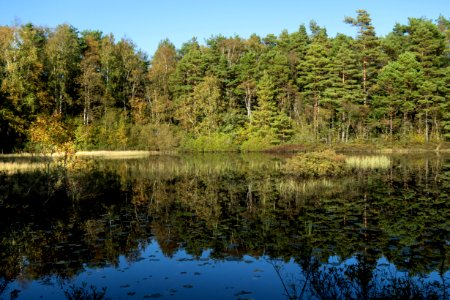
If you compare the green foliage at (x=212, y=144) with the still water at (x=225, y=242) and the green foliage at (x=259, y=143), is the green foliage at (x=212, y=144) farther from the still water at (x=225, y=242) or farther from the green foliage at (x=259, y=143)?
the still water at (x=225, y=242)

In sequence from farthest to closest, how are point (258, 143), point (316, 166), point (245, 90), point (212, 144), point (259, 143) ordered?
point (245, 90) → point (212, 144) → point (258, 143) → point (259, 143) → point (316, 166)

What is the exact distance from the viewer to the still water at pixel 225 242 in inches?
280

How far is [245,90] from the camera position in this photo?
215 feet

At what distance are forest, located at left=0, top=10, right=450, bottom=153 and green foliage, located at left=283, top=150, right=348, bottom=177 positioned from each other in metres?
30.9

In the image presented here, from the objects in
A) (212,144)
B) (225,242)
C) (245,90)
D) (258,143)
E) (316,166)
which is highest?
(245,90)

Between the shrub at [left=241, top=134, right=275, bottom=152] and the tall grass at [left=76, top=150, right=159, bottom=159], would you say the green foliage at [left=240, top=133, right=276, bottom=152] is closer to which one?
the shrub at [left=241, top=134, right=275, bottom=152]

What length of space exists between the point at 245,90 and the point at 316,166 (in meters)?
42.8

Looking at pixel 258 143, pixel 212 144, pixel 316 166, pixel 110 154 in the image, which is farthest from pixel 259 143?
pixel 316 166

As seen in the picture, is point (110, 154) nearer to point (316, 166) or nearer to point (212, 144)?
point (212, 144)

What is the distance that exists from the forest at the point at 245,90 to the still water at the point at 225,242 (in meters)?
37.7

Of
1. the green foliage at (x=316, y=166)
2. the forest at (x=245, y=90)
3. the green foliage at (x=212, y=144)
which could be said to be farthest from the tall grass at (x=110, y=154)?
the green foliage at (x=316, y=166)

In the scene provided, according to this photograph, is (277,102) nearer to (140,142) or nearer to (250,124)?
(250,124)

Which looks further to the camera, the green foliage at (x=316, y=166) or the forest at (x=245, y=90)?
the forest at (x=245, y=90)

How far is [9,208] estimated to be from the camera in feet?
47.8
